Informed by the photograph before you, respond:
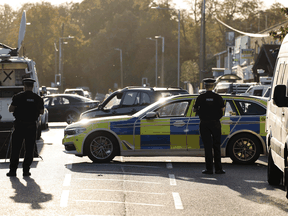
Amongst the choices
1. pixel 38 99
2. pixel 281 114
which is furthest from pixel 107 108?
pixel 281 114

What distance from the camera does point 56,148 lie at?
49.4ft

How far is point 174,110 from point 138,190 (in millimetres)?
3436

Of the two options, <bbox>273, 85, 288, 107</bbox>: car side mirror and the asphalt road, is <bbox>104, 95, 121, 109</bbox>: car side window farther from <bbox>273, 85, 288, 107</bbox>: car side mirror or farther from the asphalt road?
<bbox>273, 85, 288, 107</bbox>: car side mirror

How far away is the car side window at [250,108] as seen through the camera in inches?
459

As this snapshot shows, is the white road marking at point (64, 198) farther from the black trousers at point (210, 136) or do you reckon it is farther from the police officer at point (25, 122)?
the black trousers at point (210, 136)

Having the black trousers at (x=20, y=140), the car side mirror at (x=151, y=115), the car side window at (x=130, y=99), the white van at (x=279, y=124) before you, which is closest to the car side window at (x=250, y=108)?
the car side mirror at (x=151, y=115)

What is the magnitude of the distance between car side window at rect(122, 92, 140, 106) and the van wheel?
8.61 m

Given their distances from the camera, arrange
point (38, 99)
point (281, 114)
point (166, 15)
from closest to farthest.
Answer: point (281, 114)
point (38, 99)
point (166, 15)

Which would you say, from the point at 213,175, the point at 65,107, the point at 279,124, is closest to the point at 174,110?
the point at 213,175

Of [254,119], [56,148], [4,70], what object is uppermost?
[4,70]

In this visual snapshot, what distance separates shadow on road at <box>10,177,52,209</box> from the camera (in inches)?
295

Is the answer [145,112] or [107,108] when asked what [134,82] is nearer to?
[107,108]

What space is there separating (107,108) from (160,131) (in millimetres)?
6464

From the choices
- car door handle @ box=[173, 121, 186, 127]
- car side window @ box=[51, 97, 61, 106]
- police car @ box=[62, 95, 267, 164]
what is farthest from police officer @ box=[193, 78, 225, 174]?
car side window @ box=[51, 97, 61, 106]
